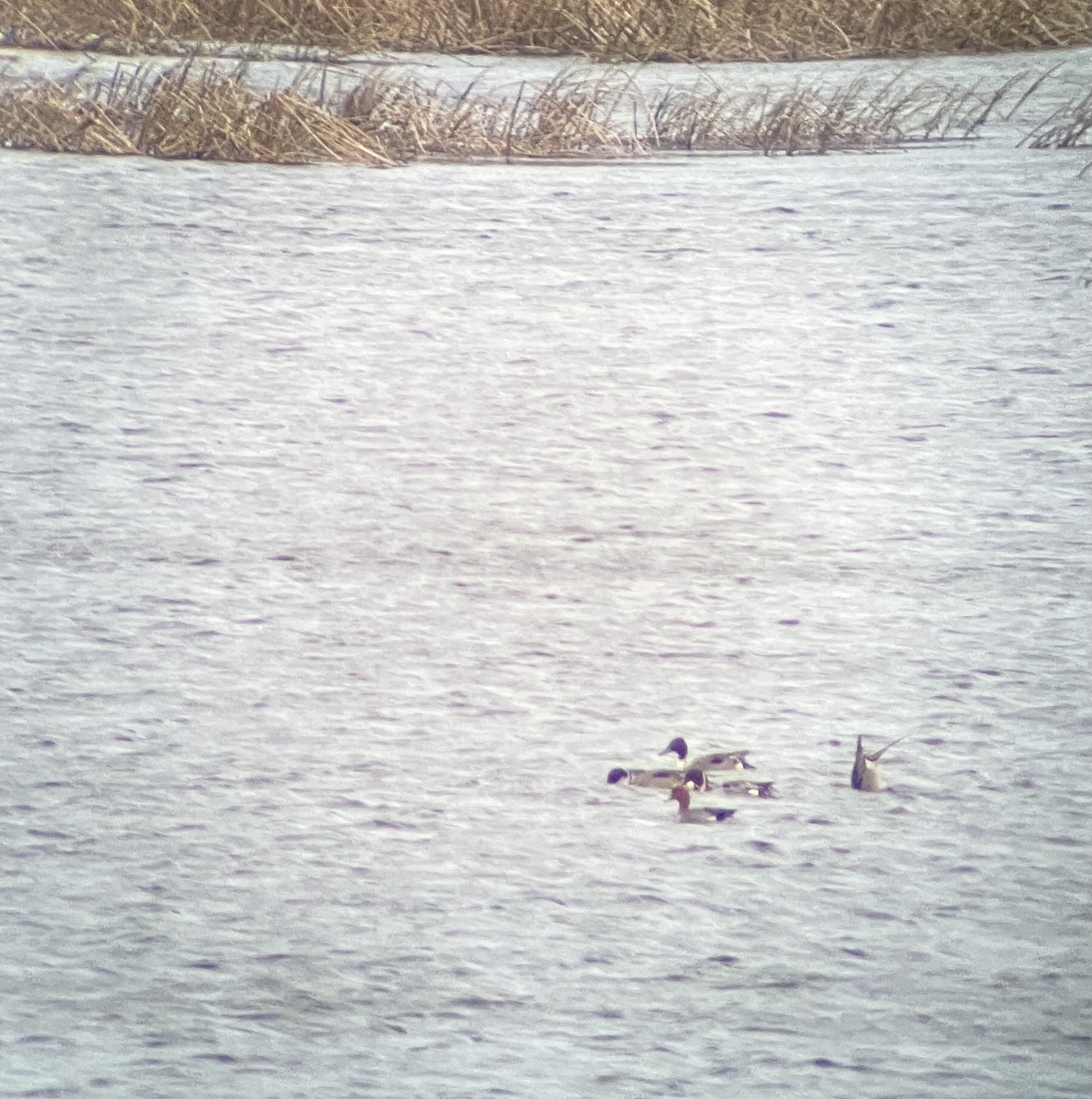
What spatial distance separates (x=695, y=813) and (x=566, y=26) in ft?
6.11

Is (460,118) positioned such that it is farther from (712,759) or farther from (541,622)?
(712,759)

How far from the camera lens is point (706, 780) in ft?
5.01

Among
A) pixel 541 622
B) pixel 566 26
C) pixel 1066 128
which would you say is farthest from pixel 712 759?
pixel 566 26

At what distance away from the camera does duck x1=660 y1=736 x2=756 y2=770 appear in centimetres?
154

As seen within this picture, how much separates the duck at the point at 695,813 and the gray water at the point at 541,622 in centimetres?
1

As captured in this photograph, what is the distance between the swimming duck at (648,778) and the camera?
59.9 inches

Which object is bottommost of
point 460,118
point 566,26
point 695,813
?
point 695,813

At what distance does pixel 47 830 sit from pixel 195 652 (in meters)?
0.33

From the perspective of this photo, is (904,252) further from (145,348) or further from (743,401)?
(145,348)

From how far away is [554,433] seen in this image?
82.9 inches

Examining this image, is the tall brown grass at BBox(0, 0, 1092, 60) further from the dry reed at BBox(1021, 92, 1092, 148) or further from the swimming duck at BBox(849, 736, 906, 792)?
the swimming duck at BBox(849, 736, 906, 792)

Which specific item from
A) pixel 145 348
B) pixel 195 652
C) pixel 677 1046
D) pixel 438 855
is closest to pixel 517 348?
pixel 145 348

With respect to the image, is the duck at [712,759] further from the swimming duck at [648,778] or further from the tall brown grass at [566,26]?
the tall brown grass at [566,26]

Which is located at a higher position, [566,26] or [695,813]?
[566,26]
